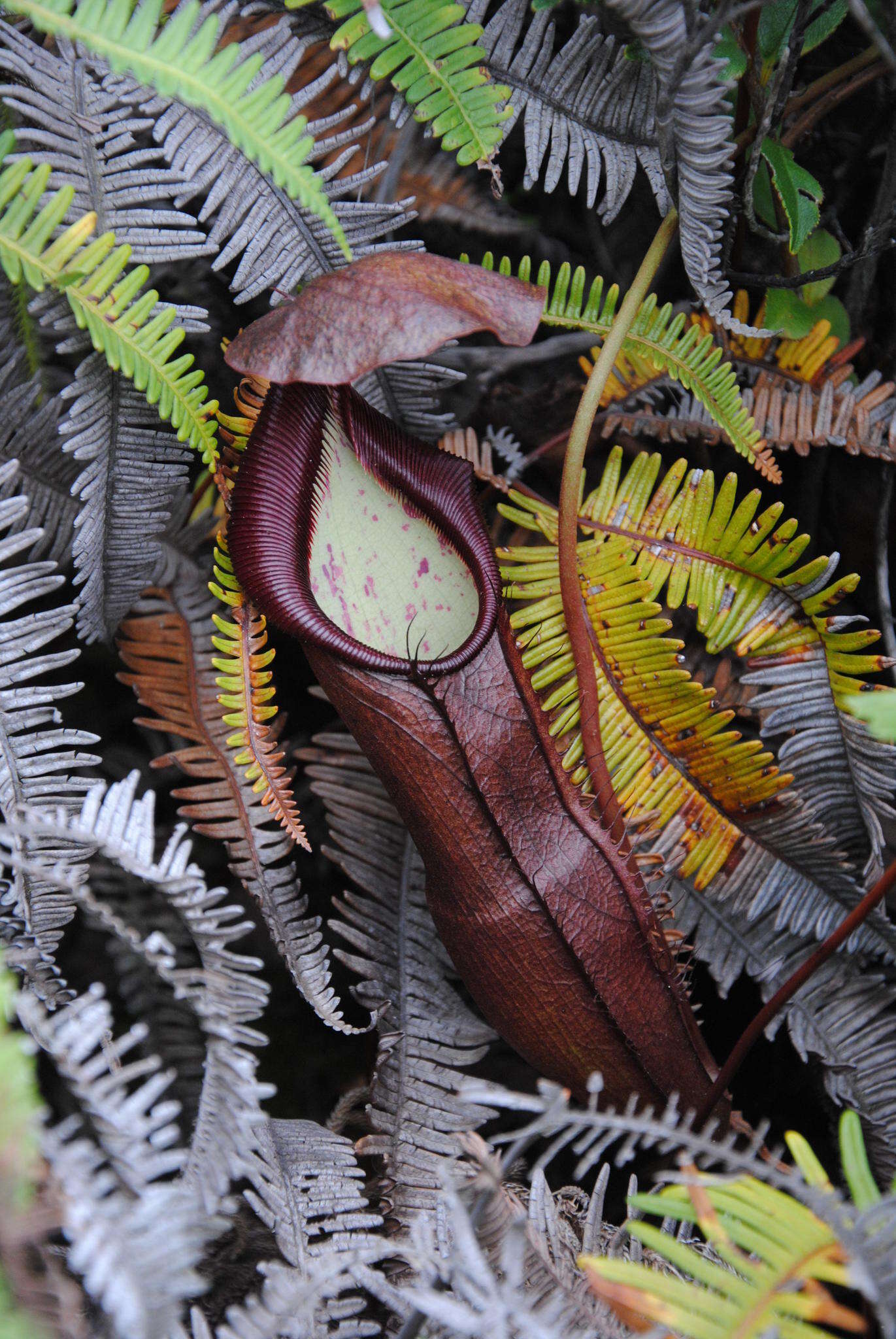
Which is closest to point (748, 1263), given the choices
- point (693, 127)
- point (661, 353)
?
point (661, 353)

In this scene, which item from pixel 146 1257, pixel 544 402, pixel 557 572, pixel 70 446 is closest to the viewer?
pixel 146 1257

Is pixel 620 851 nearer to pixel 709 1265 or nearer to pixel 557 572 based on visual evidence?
pixel 557 572

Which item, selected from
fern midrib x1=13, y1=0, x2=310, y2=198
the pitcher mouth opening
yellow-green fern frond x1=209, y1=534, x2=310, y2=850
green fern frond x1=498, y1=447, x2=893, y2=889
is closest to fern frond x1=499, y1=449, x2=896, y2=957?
green fern frond x1=498, y1=447, x2=893, y2=889

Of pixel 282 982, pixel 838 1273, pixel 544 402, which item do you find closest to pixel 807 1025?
pixel 838 1273

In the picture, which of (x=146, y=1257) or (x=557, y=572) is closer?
(x=146, y=1257)

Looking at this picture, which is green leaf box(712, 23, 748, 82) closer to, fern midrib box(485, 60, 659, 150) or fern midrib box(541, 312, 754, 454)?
fern midrib box(485, 60, 659, 150)

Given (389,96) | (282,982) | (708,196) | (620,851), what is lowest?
(282,982)
